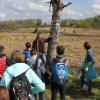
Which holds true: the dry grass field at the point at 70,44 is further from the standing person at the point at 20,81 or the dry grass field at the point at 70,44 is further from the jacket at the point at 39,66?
the standing person at the point at 20,81

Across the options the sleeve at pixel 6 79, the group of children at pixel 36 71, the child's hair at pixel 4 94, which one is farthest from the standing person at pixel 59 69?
the child's hair at pixel 4 94

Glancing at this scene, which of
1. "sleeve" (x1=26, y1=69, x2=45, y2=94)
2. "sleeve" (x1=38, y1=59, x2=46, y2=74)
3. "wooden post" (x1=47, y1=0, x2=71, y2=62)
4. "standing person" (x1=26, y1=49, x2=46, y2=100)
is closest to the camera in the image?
"sleeve" (x1=26, y1=69, x2=45, y2=94)

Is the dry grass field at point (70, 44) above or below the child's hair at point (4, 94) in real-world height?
below

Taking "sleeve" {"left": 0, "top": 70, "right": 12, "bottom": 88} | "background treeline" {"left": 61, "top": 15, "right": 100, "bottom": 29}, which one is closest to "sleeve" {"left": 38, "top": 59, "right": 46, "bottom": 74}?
"sleeve" {"left": 0, "top": 70, "right": 12, "bottom": 88}

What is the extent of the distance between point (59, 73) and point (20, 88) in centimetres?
323

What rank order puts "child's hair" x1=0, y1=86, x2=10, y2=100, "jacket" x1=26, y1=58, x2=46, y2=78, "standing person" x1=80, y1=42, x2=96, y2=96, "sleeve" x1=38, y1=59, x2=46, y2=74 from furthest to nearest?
"standing person" x1=80, y1=42, x2=96, y2=96, "sleeve" x1=38, y1=59, x2=46, y2=74, "jacket" x1=26, y1=58, x2=46, y2=78, "child's hair" x1=0, y1=86, x2=10, y2=100

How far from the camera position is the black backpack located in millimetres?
5801

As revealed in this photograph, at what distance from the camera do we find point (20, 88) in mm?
5871

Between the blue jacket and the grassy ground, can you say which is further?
the grassy ground

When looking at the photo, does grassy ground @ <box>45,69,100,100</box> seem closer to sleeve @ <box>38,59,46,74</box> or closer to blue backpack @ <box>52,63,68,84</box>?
sleeve @ <box>38,59,46,74</box>

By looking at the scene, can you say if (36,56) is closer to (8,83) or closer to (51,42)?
(8,83)

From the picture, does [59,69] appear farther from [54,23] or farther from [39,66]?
[54,23]

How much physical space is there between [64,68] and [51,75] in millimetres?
485

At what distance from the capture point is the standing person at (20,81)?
5.76 metres
